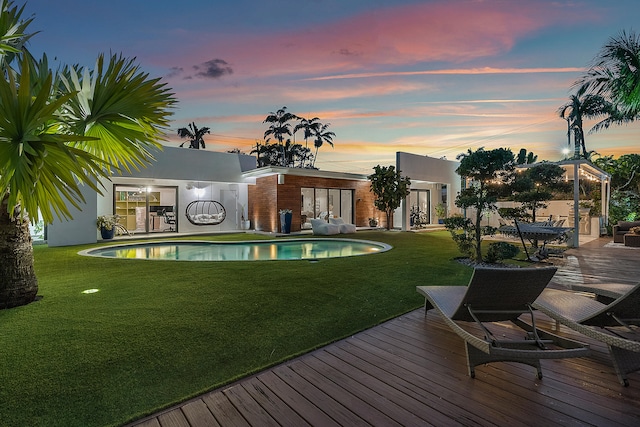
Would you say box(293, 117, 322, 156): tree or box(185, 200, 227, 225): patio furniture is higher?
box(293, 117, 322, 156): tree

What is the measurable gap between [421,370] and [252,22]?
10.5 metres

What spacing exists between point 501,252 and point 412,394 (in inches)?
230

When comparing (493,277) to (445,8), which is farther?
(445,8)

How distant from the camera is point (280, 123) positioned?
29.6 metres

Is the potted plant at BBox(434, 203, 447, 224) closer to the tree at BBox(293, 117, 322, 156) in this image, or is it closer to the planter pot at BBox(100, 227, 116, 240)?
the tree at BBox(293, 117, 322, 156)

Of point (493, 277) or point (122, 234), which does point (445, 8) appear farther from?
point (122, 234)

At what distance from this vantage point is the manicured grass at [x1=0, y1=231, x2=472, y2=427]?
2.20 metres

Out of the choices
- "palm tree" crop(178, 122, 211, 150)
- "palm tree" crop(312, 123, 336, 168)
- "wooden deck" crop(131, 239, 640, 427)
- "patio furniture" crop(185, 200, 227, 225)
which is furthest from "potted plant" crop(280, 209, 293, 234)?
"palm tree" crop(178, 122, 211, 150)

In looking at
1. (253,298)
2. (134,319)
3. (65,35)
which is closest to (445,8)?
(253,298)

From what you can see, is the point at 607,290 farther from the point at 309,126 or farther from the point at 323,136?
the point at 309,126

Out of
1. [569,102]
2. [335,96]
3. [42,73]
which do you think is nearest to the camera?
[42,73]

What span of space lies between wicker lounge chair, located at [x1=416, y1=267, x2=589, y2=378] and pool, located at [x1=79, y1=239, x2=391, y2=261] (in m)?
6.61

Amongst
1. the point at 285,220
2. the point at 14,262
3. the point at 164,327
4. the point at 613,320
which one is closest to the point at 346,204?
the point at 285,220

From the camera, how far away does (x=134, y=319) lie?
3.69 metres
